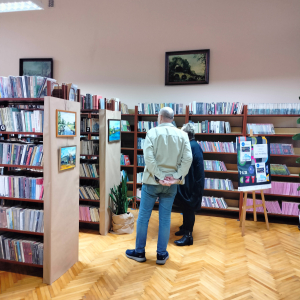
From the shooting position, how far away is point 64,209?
2645 mm

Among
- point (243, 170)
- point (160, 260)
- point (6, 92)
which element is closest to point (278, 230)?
point (243, 170)

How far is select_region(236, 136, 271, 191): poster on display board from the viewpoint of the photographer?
3848 millimetres

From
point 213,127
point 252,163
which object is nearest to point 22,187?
point 252,163

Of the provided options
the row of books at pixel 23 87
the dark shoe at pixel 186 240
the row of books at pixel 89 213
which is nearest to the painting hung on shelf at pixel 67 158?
the row of books at pixel 23 87

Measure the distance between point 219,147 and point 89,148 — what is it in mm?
2282

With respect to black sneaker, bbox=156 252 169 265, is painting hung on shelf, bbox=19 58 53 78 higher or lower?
higher

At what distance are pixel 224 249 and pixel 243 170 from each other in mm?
1202

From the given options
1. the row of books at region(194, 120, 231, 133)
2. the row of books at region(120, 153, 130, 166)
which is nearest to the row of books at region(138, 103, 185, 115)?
the row of books at region(194, 120, 231, 133)

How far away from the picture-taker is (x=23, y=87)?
2.59 meters

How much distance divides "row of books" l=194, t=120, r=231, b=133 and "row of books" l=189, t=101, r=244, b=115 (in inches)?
7.3

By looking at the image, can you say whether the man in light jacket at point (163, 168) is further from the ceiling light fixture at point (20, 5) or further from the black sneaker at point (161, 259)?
the ceiling light fixture at point (20, 5)

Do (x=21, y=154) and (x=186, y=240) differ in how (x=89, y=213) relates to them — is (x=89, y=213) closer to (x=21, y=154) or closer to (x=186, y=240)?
(x=186, y=240)

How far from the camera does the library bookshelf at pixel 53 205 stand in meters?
2.40

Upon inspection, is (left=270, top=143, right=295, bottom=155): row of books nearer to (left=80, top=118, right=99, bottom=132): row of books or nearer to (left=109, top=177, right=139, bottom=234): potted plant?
(left=109, top=177, right=139, bottom=234): potted plant
